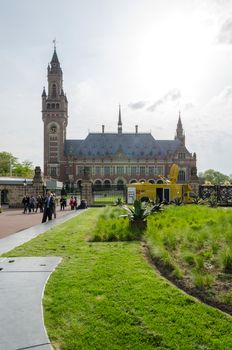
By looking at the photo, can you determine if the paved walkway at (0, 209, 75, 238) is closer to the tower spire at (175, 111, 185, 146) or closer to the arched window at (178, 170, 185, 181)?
the arched window at (178, 170, 185, 181)

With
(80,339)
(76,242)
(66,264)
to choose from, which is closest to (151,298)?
(80,339)

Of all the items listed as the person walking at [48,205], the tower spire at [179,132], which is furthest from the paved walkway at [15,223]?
the tower spire at [179,132]

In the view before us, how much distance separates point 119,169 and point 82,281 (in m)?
79.9

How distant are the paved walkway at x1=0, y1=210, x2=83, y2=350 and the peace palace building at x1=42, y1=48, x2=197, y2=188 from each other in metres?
73.1

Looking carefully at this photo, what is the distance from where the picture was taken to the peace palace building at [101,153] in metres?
82.0

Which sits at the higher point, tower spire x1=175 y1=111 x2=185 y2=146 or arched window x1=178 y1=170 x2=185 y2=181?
tower spire x1=175 y1=111 x2=185 y2=146

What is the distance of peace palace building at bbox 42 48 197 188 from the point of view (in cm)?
8200

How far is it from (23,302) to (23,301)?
44 millimetres

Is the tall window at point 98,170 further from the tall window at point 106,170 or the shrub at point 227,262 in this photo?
the shrub at point 227,262

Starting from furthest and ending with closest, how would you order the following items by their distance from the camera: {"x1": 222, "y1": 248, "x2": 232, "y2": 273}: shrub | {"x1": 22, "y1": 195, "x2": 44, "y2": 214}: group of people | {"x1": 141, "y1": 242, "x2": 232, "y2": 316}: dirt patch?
{"x1": 22, "y1": 195, "x2": 44, "y2": 214}: group of people, {"x1": 222, "y1": 248, "x2": 232, "y2": 273}: shrub, {"x1": 141, "y1": 242, "x2": 232, "y2": 316}: dirt patch

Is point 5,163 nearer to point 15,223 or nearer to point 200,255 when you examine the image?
point 15,223

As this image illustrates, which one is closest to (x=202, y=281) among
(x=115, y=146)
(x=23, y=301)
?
(x=23, y=301)

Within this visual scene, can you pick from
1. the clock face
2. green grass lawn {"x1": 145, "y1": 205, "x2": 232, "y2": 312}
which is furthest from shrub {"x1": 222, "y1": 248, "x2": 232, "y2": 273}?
the clock face

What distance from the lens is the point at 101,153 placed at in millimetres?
86188
